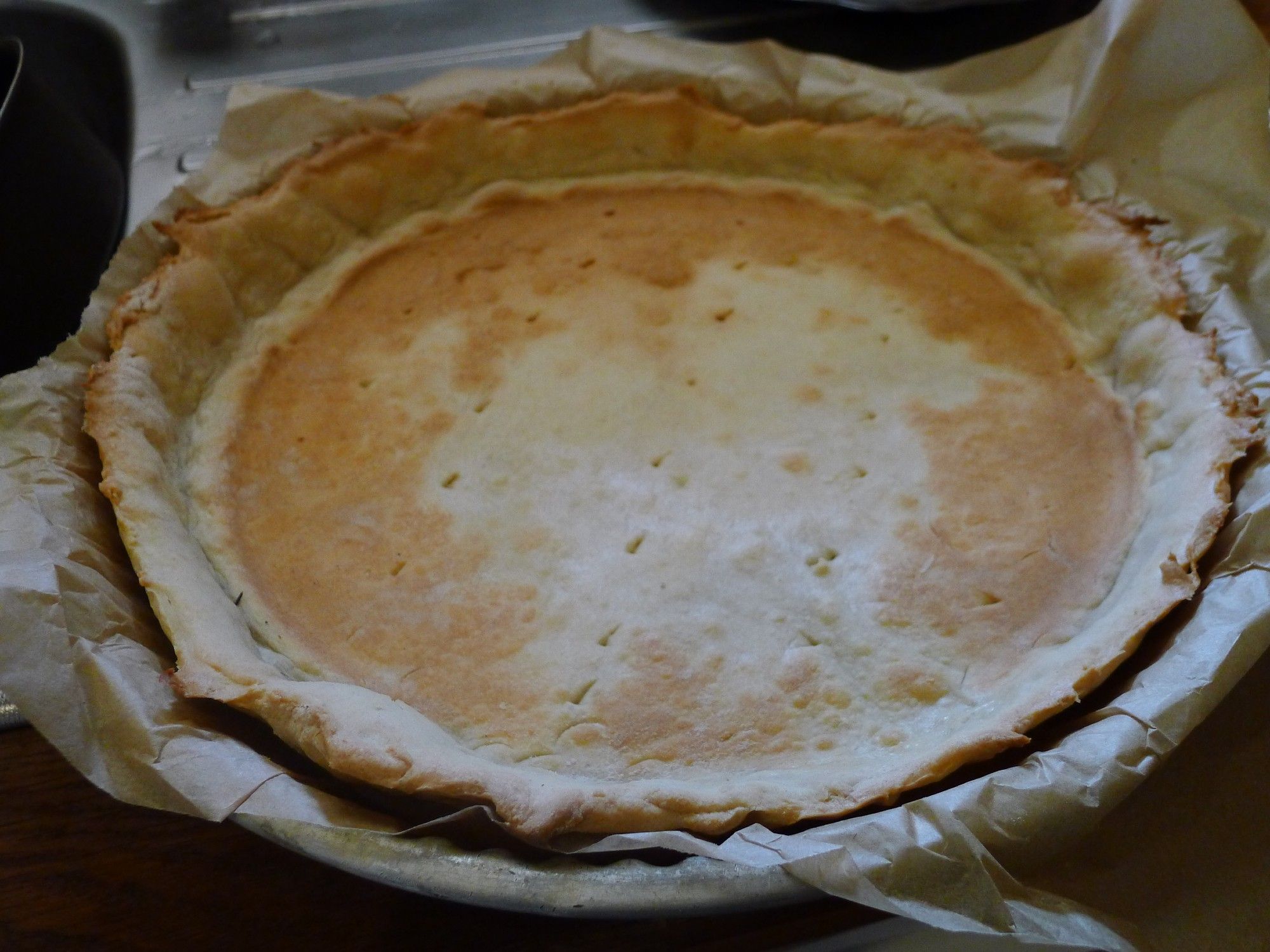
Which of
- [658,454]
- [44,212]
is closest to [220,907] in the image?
[658,454]

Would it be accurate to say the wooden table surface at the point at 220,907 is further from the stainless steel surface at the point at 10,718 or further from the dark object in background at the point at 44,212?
the dark object in background at the point at 44,212

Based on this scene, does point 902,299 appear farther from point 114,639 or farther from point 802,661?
point 114,639

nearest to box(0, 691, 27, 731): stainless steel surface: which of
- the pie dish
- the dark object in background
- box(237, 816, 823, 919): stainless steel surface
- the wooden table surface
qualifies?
the wooden table surface

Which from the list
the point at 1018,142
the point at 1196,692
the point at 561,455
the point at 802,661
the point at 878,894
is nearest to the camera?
the point at 878,894

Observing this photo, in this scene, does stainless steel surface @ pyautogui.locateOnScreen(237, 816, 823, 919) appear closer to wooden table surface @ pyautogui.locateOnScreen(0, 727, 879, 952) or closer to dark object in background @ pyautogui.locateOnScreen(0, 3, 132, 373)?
wooden table surface @ pyautogui.locateOnScreen(0, 727, 879, 952)

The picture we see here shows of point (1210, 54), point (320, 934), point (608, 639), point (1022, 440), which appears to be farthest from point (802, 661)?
point (1210, 54)
